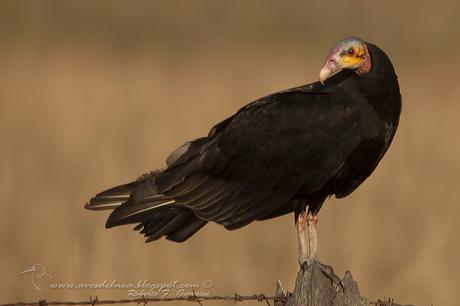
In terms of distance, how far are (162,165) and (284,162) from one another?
7.25 ft

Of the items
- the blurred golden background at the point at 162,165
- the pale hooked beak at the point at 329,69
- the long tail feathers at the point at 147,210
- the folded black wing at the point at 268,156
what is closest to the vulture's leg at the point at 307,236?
the folded black wing at the point at 268,156

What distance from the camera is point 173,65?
30.7 feet

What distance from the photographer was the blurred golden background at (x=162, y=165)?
6.07m

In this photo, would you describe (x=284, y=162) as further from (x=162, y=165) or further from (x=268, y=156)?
(x=162, y=165)

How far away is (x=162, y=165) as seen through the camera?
6902 millimetres

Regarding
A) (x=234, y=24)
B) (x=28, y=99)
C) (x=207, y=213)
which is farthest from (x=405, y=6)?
(x=207, y=213)

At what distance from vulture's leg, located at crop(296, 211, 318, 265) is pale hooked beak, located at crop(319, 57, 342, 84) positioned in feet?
1.90

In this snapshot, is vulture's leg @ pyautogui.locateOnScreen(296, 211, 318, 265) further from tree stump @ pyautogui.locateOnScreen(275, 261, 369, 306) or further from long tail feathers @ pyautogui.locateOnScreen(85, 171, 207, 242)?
tree stump @ pyautogui.locateOnScreen(275, 261, 369, 306)

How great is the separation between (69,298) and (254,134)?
1.47m

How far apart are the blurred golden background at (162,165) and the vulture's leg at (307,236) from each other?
118cm

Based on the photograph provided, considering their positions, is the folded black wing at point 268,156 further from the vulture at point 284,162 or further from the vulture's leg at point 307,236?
the vulture's leg at point 307,236

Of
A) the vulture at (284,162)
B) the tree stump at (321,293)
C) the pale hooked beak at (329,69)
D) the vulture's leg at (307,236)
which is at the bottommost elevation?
the tree stump at (321,293)

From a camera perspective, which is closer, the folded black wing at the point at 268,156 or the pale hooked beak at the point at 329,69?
the folded black wing at the point at 268,156

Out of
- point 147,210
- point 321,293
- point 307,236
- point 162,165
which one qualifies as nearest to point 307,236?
point 307,236
